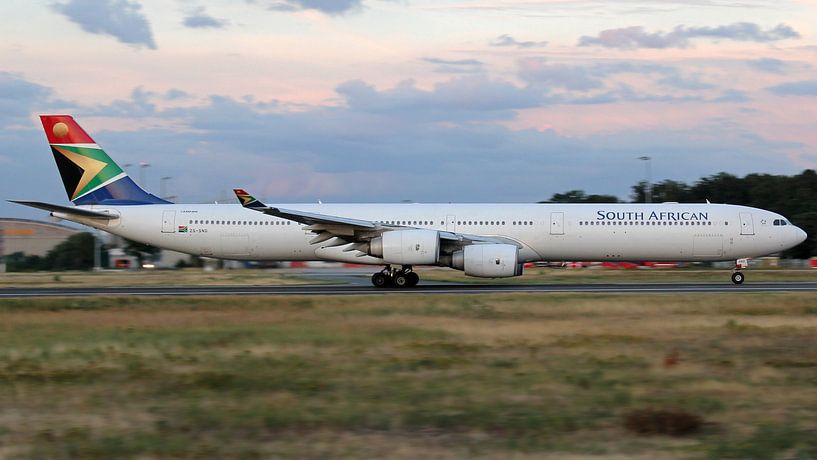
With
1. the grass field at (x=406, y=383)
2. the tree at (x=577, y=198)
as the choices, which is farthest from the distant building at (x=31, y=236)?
the grass field at (x=406, y=383)

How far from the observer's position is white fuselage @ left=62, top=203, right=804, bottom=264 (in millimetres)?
30906

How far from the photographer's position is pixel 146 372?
A: 1201 centimetres

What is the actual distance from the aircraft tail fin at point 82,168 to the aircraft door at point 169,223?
5.50 ft

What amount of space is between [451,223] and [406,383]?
20.5 m

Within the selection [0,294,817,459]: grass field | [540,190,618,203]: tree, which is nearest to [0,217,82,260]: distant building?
[540,190,618,203]: tree

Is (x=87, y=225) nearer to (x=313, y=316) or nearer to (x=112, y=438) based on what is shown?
(x=313, y=316)

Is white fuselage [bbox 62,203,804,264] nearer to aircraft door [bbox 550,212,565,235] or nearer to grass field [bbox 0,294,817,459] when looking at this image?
aircraft door [bbox 550,212,565,235]

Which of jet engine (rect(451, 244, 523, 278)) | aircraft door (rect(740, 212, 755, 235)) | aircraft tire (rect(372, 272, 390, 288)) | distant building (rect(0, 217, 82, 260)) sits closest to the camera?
jet engine (rect(451, 244, 523, 278))

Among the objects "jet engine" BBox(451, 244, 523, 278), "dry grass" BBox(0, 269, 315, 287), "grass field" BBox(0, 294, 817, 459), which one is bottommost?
"grass field" BBox(0, 294, 817, 459)

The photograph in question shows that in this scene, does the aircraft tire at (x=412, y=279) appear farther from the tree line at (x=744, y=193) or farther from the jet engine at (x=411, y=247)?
the tree line at (x=744, y=193)

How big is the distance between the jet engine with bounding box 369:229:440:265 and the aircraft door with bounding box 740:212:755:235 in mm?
10855

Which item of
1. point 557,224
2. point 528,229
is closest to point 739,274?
point 557,224

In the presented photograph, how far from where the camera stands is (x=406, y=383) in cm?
1105

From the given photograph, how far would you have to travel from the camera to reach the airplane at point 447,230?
1201 inches
